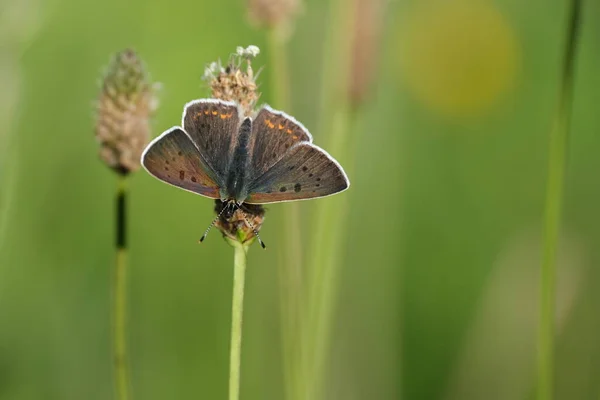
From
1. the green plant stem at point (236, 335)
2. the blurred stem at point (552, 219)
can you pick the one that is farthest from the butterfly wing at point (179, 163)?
the blurred stem at point (552, 219)

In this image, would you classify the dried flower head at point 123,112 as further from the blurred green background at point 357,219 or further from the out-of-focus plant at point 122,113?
the blurred green background at point 357,219

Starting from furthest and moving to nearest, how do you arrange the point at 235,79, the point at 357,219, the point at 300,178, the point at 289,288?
the point at 357,219
the point at 289,288
the point at 300,178
the point at 235,79

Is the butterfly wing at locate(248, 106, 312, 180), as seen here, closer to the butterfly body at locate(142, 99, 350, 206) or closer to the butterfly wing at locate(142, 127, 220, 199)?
the butterfly body at locate(142, 99, 350, 206)

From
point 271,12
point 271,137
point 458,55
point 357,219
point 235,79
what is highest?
point 458,55

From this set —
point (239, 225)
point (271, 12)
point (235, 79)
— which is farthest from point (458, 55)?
point (239, 225)

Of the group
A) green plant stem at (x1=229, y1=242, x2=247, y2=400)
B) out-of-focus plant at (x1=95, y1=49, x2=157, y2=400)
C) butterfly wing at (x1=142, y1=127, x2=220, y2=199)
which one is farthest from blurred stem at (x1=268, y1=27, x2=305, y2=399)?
green plant stem at (x1=229, y1=242, x2=247, y2=400)

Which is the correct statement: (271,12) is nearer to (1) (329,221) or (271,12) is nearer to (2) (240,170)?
(1) (329,221)

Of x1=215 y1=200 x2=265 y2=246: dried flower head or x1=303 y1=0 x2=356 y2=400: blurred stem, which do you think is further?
x1=303 y1=0 x2=356 y2=400: blurred stem
